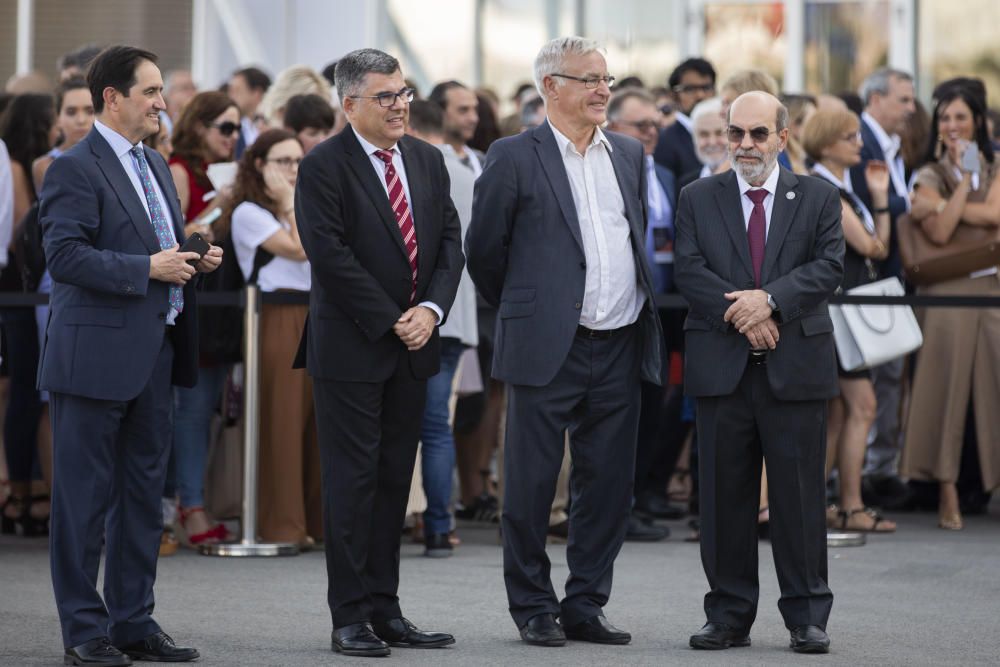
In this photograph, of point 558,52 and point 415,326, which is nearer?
point 415,326

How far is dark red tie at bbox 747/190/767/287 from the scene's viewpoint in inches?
258

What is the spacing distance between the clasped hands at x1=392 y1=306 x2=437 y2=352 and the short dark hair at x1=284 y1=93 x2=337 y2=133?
3.36m

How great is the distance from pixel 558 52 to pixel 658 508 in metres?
4.05

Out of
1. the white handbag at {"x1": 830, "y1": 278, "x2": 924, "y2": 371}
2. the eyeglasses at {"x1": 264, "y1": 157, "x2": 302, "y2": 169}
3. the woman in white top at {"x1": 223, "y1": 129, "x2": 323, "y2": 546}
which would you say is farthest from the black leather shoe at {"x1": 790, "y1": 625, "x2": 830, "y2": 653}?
the eyeglasses at {"x1": 264, "y1": 157, "x2": 302, "y2": 169}

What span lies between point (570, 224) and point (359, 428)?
1.09 metres

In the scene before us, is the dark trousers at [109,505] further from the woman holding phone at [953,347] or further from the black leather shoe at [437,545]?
the woman holding phone at [953,347]

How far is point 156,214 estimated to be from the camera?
241 inches

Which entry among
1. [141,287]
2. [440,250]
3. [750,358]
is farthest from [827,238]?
[141,287]

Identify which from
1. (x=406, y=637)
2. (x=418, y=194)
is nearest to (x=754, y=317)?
(x=418, y=194)

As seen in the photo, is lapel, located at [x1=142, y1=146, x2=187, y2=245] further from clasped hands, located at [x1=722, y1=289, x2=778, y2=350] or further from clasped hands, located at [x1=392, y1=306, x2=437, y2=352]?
clasped hands, located at [x1=722, y1=289, x2=778, y2=350]

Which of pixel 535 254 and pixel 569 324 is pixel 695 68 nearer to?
pixel 535 254

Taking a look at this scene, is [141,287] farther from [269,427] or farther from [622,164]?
[269,427]

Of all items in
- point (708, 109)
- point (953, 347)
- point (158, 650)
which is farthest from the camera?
point (953, 347)

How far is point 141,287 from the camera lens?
5.89 meters
